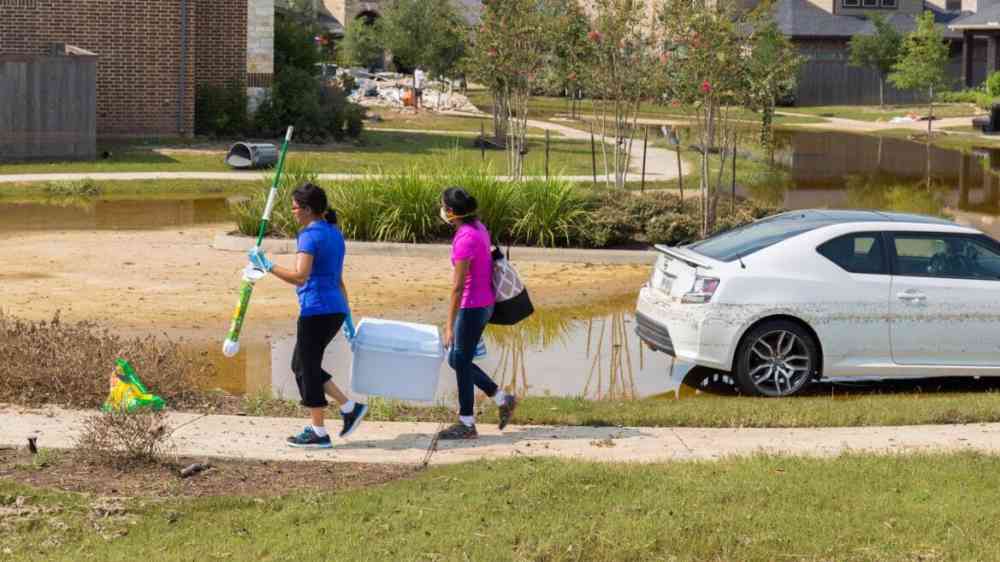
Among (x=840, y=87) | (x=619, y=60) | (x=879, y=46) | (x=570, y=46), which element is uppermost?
(x=879, y=46)

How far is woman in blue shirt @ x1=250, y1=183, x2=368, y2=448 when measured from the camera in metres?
9.61

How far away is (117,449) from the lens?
8.80 metres

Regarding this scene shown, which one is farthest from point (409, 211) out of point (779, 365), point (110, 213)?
point (779, 365)

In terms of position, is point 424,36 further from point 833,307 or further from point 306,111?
point 833,307

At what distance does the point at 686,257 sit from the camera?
12680mm

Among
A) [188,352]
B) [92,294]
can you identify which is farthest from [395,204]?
[188,352]

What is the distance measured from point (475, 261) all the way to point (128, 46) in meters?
25.9

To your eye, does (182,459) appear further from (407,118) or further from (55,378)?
(407,118)

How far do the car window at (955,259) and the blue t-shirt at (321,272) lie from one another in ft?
16.4

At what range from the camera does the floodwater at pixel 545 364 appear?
1256 cm

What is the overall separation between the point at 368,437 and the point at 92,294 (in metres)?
6.79

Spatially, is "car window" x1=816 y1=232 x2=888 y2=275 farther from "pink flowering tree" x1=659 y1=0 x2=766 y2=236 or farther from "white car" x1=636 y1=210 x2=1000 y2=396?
"pink flowering tree" x1=659 y1=0 x2=766 y2=236

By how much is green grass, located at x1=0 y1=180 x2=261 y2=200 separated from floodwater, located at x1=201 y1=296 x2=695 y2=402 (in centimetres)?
1088

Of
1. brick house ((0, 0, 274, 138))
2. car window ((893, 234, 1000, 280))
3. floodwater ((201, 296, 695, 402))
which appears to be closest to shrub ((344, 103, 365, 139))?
brick house ((0, 0, 274, 138))
